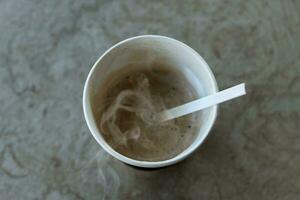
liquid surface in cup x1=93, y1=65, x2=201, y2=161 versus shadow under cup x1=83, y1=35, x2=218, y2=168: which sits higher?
shadow under cup x1=83, y1=35, x2=218, y2=168

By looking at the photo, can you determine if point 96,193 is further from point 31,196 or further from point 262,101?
point 262,101

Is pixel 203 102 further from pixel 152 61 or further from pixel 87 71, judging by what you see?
pixel 87 71

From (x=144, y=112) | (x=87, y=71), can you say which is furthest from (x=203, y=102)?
(x=87, y=71)

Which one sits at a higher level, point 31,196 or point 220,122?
point 220,122

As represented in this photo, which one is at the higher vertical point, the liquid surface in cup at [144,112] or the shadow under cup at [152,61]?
A: the shadow under cup at [152,61]

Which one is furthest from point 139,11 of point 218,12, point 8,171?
point 8,171
